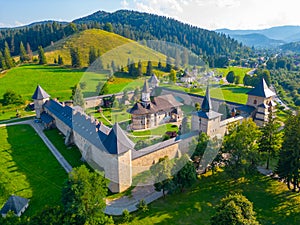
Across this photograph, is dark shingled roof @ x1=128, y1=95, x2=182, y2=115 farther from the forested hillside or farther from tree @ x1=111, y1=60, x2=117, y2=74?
the forested hillside

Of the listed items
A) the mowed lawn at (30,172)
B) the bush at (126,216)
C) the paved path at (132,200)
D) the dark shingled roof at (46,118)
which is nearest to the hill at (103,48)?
the dark shingled roof at (46,118)

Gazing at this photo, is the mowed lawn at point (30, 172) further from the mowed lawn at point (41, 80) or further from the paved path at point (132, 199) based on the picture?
the mowed lawn at point (41, 80)

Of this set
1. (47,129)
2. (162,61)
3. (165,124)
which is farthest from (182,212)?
(162,61)

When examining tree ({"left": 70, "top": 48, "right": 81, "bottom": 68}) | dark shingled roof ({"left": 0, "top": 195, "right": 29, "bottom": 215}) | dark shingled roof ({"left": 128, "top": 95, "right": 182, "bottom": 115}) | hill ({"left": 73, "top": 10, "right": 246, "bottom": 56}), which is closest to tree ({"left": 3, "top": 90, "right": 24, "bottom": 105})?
dark shingled roof ({"left": 128, "top": 95, "right": 182, "bottom": 115})

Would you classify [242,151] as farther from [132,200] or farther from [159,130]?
[159,130]

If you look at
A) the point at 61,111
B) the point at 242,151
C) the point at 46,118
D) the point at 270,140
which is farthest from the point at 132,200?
A: the point at 46,118
